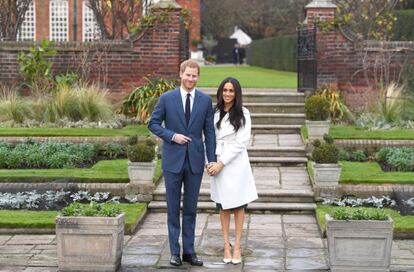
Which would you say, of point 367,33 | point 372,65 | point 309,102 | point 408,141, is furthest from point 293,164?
point 367,33

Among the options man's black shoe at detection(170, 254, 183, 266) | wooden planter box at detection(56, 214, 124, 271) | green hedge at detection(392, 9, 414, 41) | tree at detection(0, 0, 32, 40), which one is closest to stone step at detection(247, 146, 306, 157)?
man's black shoe at detection(170, 254, 183, 266)

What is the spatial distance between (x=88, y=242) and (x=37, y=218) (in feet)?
6.87

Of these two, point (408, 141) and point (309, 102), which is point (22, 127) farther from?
point (408, 141)

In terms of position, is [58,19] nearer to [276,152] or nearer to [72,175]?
[276,152]

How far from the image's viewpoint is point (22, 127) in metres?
15.0

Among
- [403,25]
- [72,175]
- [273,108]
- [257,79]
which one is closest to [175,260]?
[72,175]

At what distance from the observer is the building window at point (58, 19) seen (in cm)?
4391

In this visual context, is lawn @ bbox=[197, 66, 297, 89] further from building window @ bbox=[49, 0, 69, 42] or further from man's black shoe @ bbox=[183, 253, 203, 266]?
building window @ bbox=[49, 0, 69, 42]

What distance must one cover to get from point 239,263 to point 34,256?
2046 mm

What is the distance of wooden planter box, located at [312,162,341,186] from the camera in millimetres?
10336

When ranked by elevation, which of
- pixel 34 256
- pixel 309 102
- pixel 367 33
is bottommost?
pixel 34 256

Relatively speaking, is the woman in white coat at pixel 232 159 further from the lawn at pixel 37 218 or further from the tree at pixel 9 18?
the tree at pixel 9 18

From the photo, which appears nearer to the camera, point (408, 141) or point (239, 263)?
point (239, 263)

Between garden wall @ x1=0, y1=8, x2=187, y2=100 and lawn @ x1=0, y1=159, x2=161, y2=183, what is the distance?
5.35 metres
